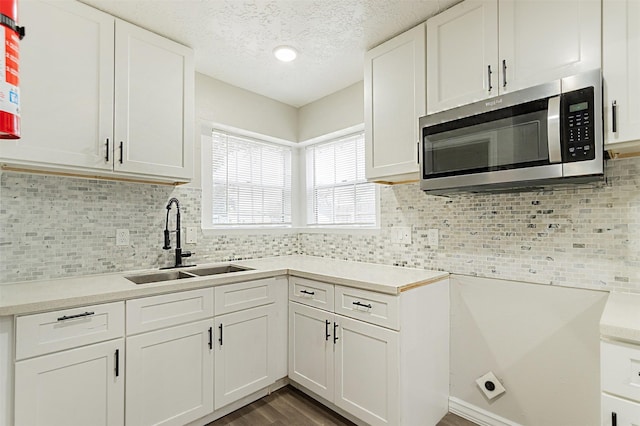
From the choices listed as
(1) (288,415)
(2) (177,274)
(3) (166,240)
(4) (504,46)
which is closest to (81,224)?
(3) (166,240)

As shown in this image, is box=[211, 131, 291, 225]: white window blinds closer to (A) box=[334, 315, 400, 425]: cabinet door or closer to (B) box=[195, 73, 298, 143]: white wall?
(B) box=[195, 73, 298, 143]: white wall

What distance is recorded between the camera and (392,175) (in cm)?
211

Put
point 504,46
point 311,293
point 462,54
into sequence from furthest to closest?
point 311,293
point 462,54
point 504,46

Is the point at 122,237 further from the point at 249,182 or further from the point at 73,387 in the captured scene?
the point at 249,182

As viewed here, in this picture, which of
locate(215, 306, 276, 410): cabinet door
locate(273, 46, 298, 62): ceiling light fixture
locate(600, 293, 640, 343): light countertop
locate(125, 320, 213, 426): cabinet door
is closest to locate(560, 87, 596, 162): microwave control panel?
locate(600, 293, 640, 343): light countertop

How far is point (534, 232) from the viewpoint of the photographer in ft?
5.90

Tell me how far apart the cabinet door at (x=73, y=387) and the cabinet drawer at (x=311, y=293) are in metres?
1.07

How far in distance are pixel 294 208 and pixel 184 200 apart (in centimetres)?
118

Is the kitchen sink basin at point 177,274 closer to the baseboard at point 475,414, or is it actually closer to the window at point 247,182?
the window at point 247,182

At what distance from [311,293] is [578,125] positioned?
1.67m

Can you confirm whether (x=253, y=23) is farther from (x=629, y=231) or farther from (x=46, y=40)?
(x=629, y=231)

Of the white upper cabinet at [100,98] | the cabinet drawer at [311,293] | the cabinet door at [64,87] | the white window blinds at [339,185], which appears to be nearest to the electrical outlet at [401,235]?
the white window blinds at [339,185]

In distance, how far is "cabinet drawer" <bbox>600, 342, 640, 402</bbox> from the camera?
1.05 meters

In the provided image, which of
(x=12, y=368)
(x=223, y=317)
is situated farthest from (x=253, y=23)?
(x=12, y=368)
